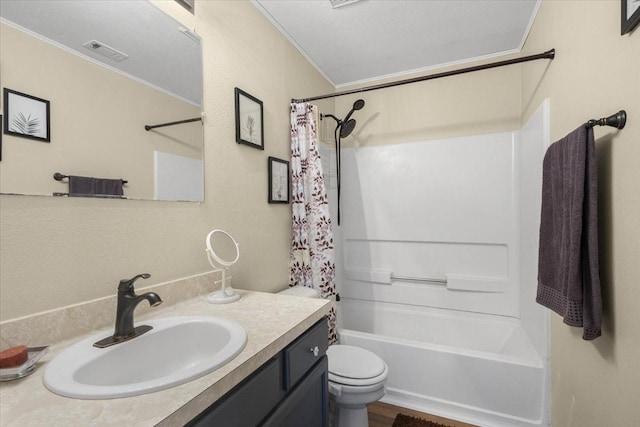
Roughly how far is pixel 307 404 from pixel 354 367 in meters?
0.63

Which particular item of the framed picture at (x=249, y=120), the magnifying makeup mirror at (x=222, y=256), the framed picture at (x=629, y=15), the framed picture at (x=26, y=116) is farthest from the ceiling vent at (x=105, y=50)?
the framed picture at (x=629, y=15)

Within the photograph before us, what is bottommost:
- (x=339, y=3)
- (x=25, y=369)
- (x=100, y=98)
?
(x=25, y=369)

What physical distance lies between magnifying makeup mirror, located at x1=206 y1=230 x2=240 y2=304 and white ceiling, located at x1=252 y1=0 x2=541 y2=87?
139 centimetres

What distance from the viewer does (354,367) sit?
1.59 meters

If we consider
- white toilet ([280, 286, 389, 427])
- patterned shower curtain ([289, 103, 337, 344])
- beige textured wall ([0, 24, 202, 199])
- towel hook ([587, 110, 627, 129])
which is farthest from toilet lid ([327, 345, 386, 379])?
towel hook ([587, 110, 627, 129])

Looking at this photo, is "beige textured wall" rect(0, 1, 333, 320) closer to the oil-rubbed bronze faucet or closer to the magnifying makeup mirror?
the magnifying makeup mirror

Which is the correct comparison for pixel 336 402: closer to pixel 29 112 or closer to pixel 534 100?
pixel 29 112

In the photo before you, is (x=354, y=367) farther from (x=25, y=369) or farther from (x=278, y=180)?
(x=25, y=369)

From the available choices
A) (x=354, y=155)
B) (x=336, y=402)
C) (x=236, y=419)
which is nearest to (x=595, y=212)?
(x=236, y=419)

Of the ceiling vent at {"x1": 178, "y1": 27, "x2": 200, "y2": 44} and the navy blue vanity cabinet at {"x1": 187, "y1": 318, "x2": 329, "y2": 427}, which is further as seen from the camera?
the ceiling vent at {"x1": 178, "y1": 27, "x2": 200, "y2": 44}

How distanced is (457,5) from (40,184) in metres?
2.23

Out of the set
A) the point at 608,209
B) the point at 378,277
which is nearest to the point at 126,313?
the point at 608,209

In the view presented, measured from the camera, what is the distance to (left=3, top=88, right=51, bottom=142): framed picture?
0.75m

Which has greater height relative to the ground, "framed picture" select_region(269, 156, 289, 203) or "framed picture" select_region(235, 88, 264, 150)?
"framed picture" select_region(235, 88, 264, 150)
